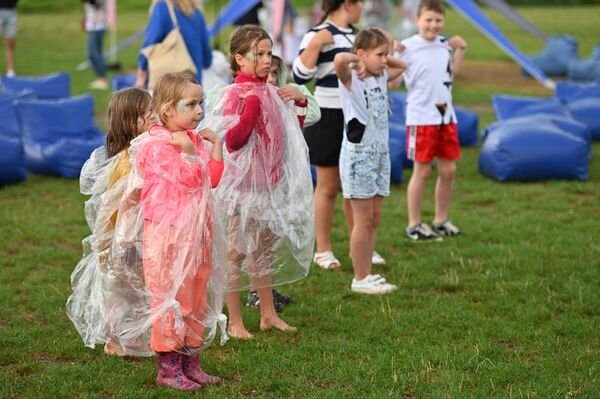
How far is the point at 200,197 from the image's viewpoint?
4.12m

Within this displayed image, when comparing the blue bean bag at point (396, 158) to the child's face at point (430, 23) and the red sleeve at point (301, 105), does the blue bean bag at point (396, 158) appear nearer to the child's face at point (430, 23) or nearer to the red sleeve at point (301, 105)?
the child's face at point (430, 23)

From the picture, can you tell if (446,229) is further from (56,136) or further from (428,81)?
(56,136)

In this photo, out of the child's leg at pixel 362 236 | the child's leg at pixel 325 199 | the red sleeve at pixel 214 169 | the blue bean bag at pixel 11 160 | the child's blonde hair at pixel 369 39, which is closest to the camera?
the red sleeve at pixel 214 169

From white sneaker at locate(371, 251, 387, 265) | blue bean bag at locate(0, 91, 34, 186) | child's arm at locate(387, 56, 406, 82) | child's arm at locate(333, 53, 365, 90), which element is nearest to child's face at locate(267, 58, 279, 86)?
child's arm at locate(333, 53, 365, 90)

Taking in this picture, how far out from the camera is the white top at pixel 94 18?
15.4 meters

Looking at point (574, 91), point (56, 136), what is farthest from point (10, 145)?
point (574, 91)

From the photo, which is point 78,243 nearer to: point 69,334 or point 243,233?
point 69,334

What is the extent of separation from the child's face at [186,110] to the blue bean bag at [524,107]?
685 centimetres

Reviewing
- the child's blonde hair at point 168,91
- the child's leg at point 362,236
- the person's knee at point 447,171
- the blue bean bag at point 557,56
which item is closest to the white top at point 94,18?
the blue bean bag at point 557,56

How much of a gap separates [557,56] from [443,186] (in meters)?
11.0

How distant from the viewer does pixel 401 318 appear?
5219 mm

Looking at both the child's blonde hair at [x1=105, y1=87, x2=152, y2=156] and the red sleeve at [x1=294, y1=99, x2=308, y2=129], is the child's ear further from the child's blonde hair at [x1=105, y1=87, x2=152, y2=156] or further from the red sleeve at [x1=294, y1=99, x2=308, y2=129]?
the child's blonde hair at [x1=105, y1=87, x2=152, y2=156]

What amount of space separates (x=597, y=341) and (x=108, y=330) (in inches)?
96.1

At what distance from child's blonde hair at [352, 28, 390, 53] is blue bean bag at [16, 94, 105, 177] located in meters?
3.88
